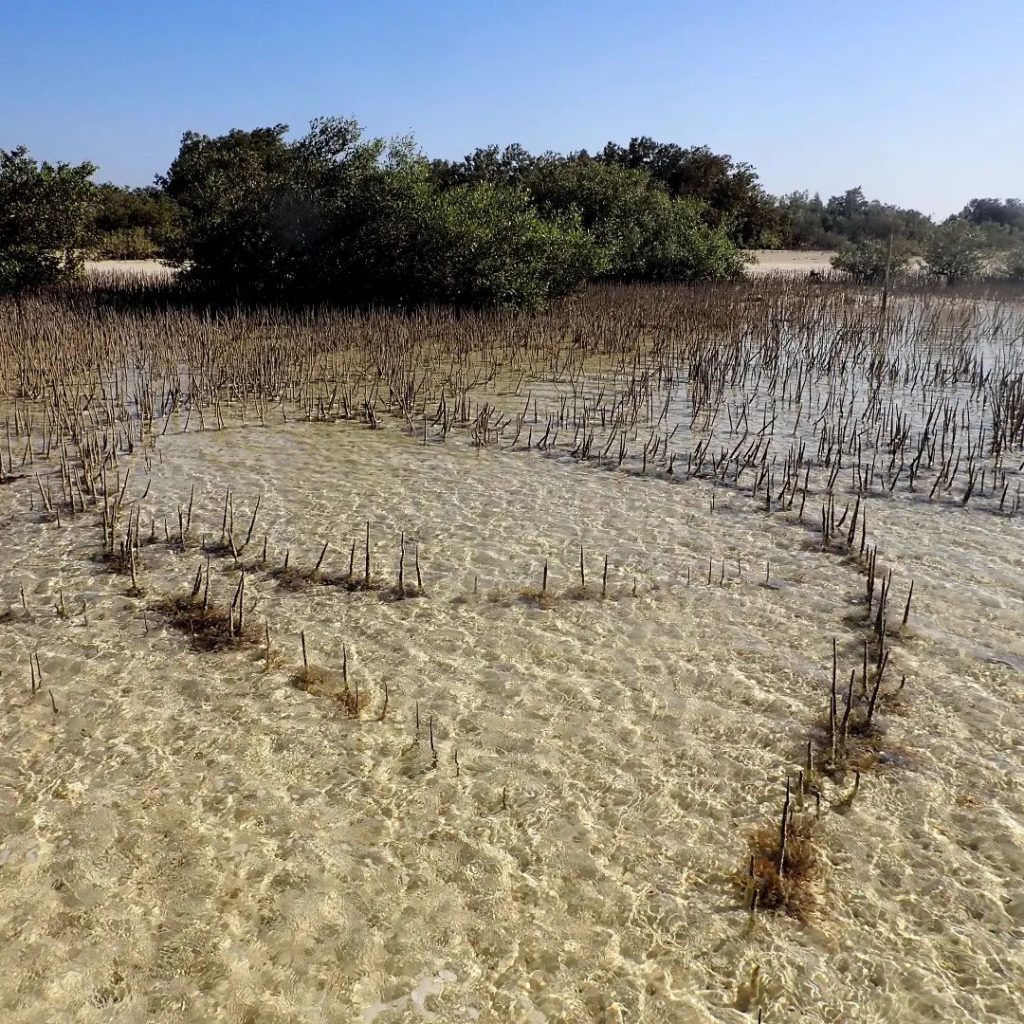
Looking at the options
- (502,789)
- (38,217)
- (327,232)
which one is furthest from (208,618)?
(38,217)

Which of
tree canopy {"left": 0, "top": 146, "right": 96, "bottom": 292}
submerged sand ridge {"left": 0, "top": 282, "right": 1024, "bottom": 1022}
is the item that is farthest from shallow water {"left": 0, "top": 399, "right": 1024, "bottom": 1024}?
tree canopy {"left": 0, "top": 146, "right": 96, "bottom": 292}

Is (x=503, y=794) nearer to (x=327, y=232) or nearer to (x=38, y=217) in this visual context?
(x=327, y=232)

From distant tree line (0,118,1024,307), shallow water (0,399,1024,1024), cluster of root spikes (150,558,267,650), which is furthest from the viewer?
distant tree line (0,118,1024,307)

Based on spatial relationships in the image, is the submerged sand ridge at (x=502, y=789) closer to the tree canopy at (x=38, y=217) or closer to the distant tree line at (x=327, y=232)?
the distant tree line at (x=327, y=232)

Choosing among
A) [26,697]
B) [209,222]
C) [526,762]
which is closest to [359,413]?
[26,697]

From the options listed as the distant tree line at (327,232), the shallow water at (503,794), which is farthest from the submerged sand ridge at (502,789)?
the distant tree line at (327,232)

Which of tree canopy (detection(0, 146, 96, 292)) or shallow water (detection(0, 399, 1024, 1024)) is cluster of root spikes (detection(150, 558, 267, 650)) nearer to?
shallow water (detection(0, 399, 1024, 1024))

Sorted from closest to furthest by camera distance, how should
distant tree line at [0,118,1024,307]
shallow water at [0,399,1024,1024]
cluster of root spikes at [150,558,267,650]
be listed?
shallow water at [0,399,1024,1024] → cluster of root spikes at [150,558,267,650] → distant tree line at [0,118,1024,307]

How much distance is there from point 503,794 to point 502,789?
0.06 metres

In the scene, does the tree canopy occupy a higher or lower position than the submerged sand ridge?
higher

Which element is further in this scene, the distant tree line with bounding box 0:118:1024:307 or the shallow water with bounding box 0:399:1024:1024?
the distant tree line with bounding box 0:118:1024:307

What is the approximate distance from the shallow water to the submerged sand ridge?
11mm

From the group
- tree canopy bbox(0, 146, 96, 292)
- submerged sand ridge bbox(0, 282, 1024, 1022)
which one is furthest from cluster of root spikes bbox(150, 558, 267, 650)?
tree canopy bbox(0, 146, 96, 292)

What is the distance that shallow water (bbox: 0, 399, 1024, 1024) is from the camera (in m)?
2.40
